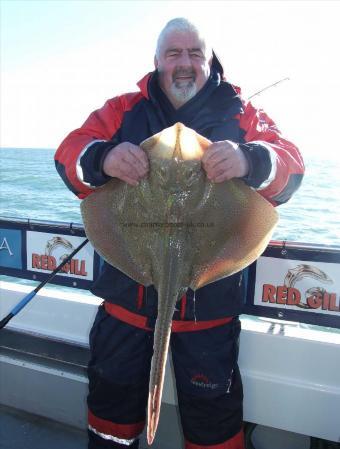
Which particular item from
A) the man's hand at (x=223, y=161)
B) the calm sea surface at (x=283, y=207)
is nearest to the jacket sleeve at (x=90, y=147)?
the man's hand at (x=223, y=161)

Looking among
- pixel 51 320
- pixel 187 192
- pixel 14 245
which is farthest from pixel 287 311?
pixel 14 245

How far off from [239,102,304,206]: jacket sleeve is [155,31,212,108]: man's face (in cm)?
31

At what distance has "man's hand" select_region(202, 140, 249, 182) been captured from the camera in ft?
5.68

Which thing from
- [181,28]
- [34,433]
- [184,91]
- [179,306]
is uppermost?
[181,28]

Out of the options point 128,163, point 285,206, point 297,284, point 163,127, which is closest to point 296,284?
point 297,284

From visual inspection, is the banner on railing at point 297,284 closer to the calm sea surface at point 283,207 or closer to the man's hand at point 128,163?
the man's hand at point 128,163

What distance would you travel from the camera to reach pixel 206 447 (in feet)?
7.43

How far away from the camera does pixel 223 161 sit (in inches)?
68.7

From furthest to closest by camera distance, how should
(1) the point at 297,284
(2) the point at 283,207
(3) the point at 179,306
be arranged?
(2) the point at 283,207 < (1) the point at 297,284 < (3) the point at 179,306

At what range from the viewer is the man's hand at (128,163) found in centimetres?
178

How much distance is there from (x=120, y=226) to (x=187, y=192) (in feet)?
1.23

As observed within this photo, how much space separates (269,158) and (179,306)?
0.88 meters

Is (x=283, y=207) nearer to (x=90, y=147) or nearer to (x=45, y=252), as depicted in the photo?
(x=45, y=252)

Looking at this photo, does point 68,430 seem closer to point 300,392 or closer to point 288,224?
point 300,392
